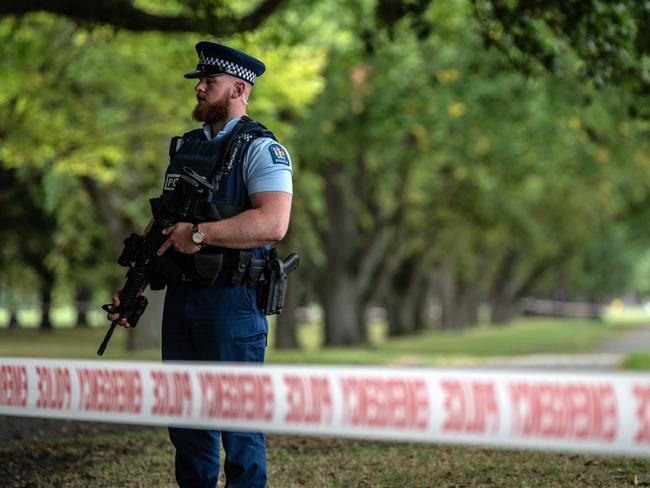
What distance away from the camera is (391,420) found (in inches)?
176

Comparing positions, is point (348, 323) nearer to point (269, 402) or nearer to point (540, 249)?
point (540, 249)

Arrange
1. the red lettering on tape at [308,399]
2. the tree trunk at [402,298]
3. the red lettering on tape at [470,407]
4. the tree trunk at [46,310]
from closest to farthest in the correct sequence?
the red lettering on tape at [470,407], the red lettering on tape at [308,399], the tree trunk at [402,298], the tree trunk at [46,310]

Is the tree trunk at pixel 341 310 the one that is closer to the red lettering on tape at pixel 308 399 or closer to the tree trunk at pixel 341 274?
the tree trunk at pixel 341 274

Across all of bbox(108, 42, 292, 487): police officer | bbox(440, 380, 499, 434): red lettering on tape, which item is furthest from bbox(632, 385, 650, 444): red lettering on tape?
bbox(108, 42, 292, 487): police officer

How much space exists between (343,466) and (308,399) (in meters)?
3.24

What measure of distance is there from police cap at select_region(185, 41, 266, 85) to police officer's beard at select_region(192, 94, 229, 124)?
0.12 meters

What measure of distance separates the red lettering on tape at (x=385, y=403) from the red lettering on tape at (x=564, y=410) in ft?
1.10

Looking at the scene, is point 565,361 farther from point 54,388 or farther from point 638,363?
point 54,388

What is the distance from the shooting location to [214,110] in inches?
216

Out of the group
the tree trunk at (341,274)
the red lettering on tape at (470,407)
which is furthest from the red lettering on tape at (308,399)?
the tree trunk at (341,274)

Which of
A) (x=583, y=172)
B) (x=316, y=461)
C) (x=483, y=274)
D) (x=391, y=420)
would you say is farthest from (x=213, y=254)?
(x=483, y=274)

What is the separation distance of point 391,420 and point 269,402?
50cm

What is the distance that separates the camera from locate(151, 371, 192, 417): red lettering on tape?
4.93 metres

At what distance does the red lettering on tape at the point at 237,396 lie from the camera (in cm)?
471
